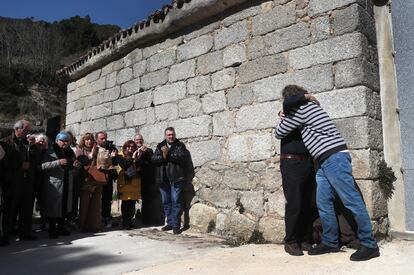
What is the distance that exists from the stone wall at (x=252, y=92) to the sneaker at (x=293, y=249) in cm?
56

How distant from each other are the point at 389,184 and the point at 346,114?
0.82 meters

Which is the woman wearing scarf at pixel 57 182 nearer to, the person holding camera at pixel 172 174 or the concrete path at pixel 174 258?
the concrete path at pixel 174 258

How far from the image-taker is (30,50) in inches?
1293

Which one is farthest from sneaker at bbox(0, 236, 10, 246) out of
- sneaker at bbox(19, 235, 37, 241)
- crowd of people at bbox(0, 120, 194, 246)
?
sneaker at bbox(19, 235, 37, 241)

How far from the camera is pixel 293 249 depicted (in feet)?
12.1

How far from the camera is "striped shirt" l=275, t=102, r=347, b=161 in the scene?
3.52 m

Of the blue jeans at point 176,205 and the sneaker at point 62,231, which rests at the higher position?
the blue jeans at point 176,205

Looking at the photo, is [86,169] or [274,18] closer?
[274,18]

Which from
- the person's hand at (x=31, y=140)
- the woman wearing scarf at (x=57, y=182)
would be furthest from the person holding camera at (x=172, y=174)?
the person's hand at (x=31, y=140)

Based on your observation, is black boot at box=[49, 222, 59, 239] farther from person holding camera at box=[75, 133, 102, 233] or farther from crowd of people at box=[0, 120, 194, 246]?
person holding camera at box=[75, 133, 102, 233]

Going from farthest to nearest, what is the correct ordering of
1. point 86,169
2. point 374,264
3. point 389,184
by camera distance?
point 86,169, point 389,184, point 374,264

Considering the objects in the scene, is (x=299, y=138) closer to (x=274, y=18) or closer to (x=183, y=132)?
(x=274, y=18)

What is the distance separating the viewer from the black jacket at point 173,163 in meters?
5.34

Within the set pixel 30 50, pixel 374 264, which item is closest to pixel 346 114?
pixel 374 264
